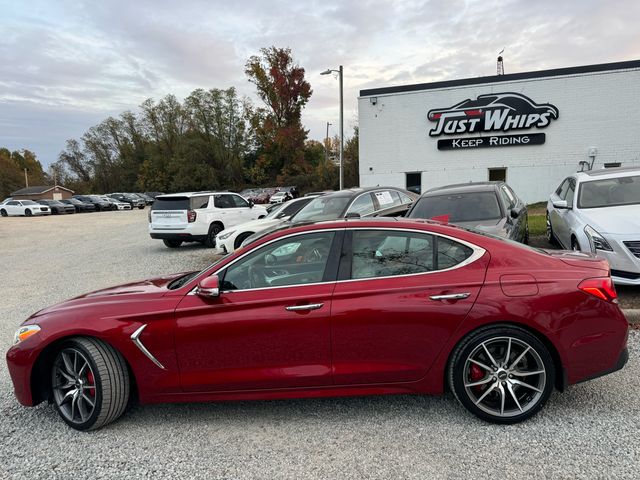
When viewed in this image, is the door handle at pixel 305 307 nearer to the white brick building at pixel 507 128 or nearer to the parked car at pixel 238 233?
the parked car at pixel 238 233

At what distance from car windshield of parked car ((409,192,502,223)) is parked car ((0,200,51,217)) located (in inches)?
1580

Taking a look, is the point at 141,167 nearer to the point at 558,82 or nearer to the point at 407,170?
the point at 407,170

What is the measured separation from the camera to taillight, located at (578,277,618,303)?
3055mm

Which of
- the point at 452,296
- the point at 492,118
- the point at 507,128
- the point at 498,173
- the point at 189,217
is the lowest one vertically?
the point at 452,296

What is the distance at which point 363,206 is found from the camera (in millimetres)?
9219

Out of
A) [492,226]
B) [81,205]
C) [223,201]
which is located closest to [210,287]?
[492,226]

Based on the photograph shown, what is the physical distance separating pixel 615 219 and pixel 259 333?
503 cm

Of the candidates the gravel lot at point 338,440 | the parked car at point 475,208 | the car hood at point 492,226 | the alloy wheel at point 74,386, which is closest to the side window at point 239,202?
the parked car at point 475,208

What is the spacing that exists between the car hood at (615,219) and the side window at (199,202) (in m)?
9.67

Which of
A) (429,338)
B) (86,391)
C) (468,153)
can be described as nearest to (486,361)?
(429,338)

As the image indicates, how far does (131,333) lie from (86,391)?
62 cm

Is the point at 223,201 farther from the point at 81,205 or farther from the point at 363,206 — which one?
the point at 81,205

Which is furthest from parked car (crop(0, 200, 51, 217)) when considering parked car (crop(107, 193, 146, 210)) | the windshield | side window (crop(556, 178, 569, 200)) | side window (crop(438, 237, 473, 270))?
side window (crop(438, 237, 473, 270))

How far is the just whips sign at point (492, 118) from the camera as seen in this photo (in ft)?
64.1
